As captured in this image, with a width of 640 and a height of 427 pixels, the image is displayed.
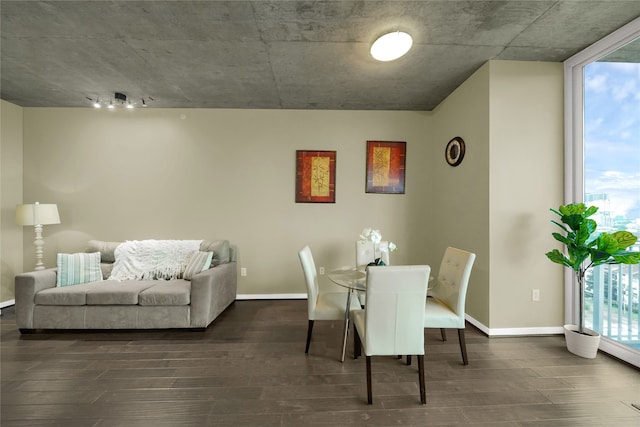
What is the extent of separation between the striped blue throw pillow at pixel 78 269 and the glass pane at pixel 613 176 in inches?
204

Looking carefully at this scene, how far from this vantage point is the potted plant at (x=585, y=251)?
2092 mm

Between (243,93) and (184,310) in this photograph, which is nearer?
(184,310)

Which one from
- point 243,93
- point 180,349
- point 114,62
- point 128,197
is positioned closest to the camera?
point 180,349

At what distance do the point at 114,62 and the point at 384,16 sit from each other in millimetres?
2577

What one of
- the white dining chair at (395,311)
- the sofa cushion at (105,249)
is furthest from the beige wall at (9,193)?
the white dining chair at (395,311)

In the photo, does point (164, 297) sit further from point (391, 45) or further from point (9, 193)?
point (391, 45)

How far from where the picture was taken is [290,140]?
12.8ft

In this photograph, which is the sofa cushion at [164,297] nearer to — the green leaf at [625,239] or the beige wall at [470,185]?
the beige wall at [470,185]

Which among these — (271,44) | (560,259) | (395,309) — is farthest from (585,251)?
(271,44)

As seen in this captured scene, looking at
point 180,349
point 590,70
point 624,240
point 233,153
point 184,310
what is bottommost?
point 180,349

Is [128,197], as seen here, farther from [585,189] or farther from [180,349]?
[585,189]

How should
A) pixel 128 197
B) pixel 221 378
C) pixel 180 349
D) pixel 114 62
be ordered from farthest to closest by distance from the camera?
pixel 128 197 → pixel 114 62 → pixel 180 349 → pixel 221 378

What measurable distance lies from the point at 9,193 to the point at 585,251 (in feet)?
21.3

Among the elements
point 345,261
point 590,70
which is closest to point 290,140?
point 345,261
